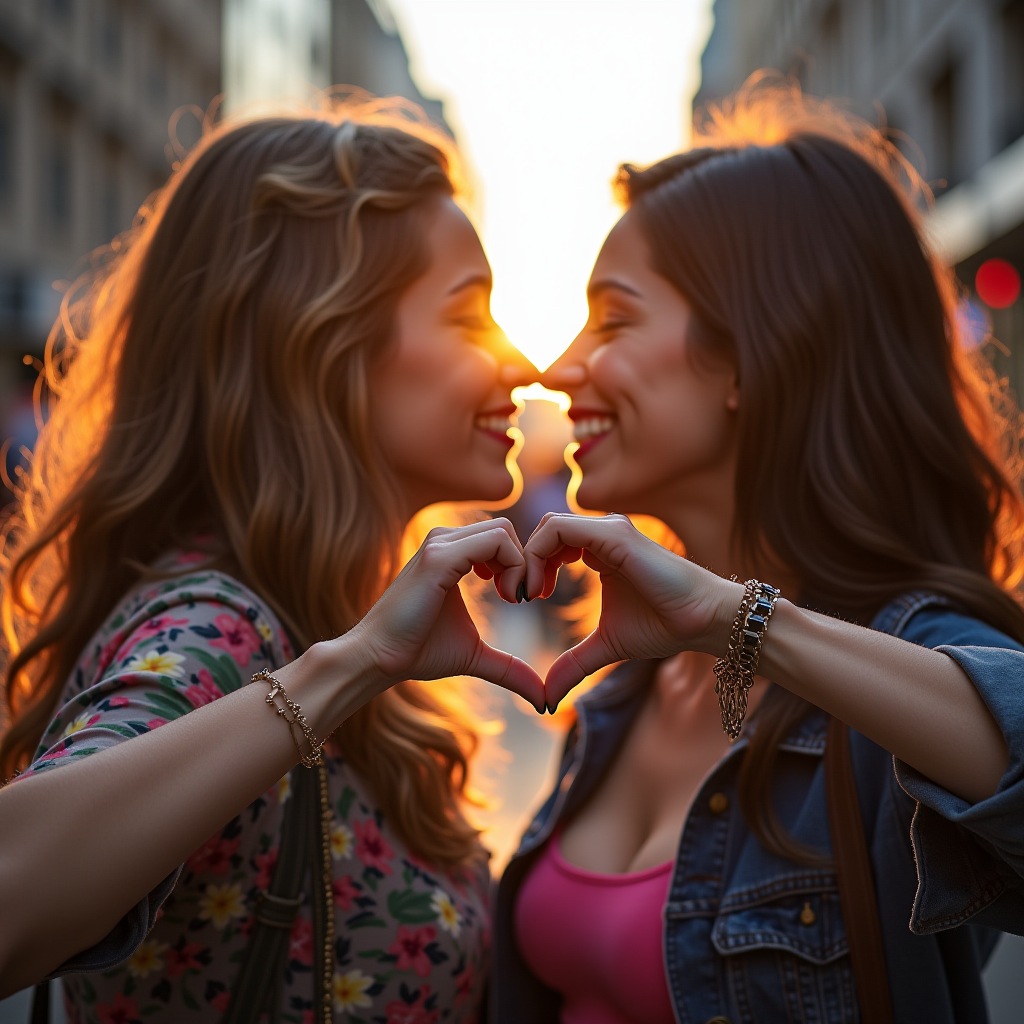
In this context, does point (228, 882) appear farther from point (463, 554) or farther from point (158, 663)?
point (463, 554)

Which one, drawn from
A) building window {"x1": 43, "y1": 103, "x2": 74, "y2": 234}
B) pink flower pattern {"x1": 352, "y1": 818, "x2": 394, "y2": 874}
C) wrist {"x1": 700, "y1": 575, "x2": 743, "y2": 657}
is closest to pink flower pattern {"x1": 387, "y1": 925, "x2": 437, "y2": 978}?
pink flower pattern {"x1": 352, "y1": 818, "x2": 394, "y2": 874}

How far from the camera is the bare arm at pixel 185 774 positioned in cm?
124

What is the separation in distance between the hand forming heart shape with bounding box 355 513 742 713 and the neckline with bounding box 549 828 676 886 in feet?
2.48

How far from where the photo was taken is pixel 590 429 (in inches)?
108

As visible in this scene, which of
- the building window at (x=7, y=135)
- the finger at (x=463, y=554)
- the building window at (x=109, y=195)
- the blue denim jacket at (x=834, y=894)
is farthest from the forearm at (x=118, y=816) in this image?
the building window at (x=109, y=195)

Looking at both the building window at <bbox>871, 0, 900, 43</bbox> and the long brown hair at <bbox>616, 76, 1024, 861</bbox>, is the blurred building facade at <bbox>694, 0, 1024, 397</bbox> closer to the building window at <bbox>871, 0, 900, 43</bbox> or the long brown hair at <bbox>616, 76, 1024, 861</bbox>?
the building window at <bbox>871, 0, 900, 43</bbox>

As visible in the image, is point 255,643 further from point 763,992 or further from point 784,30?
point 784,30

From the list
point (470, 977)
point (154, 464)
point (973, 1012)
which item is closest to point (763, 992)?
point (973, 1012)

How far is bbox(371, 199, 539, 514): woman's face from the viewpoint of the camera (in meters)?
2.50

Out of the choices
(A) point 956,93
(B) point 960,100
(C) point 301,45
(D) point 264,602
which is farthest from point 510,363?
(C) point 301,45

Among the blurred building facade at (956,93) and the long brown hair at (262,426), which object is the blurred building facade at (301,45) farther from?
the long brown hair at (262,426)

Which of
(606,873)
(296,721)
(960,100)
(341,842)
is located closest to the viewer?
(296,721)

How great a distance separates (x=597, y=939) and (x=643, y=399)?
1.24 metres

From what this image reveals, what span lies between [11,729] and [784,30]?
1331 inches
